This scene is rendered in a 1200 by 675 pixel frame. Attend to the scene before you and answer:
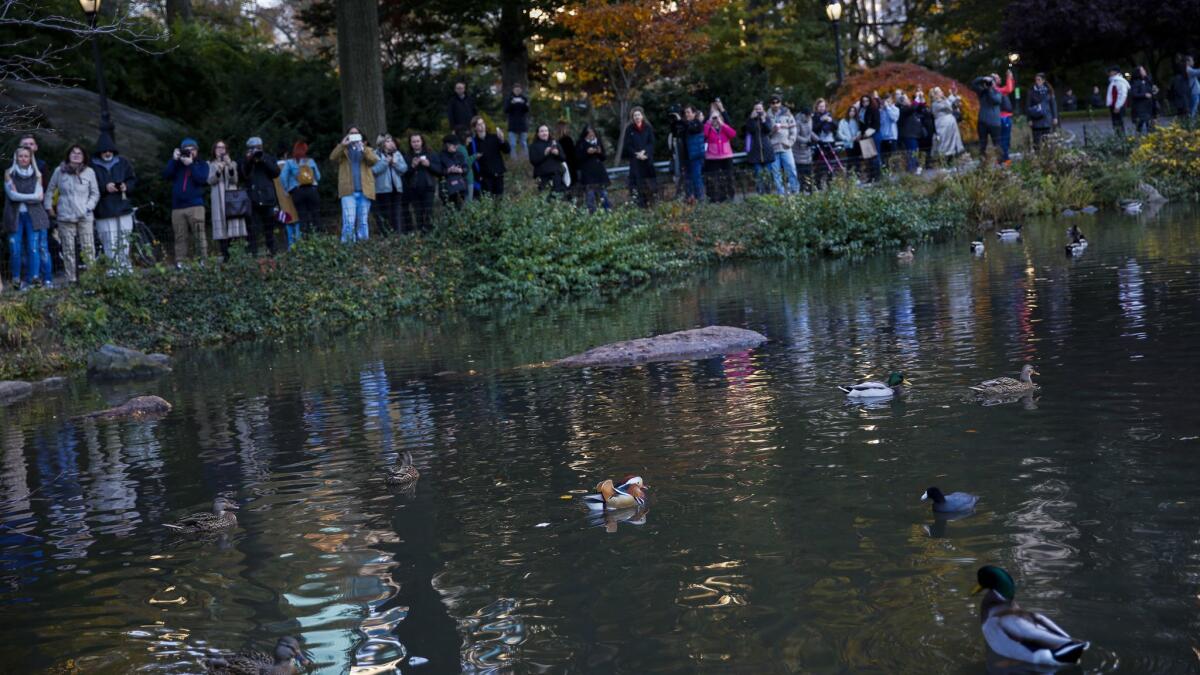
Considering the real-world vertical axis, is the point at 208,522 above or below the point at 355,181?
below

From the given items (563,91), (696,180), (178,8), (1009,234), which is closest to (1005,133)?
(1009,234)

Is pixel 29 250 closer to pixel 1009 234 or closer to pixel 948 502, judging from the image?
pixel 948 502

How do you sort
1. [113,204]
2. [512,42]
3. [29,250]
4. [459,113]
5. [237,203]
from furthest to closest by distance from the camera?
[512,42]
[459,113]
[237,203]
[113,204]
[29,250]

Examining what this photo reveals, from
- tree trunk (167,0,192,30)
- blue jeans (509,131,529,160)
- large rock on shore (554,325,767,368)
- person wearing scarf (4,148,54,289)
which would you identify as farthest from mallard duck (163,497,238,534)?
tree trunk (167,0,192,30)

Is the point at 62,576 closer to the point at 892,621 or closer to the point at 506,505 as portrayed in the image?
the point at 506,505

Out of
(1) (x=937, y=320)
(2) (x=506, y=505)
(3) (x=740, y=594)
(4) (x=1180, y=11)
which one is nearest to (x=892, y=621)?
(3) (x=740, y=594)

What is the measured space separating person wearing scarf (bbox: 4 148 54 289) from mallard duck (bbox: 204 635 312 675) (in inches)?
569

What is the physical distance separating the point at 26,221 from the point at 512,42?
660 inches

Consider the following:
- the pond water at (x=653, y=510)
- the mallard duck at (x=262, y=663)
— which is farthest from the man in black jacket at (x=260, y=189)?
the mallard duck at (x=262, y=663)

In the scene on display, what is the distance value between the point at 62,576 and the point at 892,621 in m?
5.10

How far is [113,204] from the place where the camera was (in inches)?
816

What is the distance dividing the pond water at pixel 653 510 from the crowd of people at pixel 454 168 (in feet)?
17.2

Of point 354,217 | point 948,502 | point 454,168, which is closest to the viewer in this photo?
point 948,502

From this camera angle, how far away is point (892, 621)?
6449 millimetres
